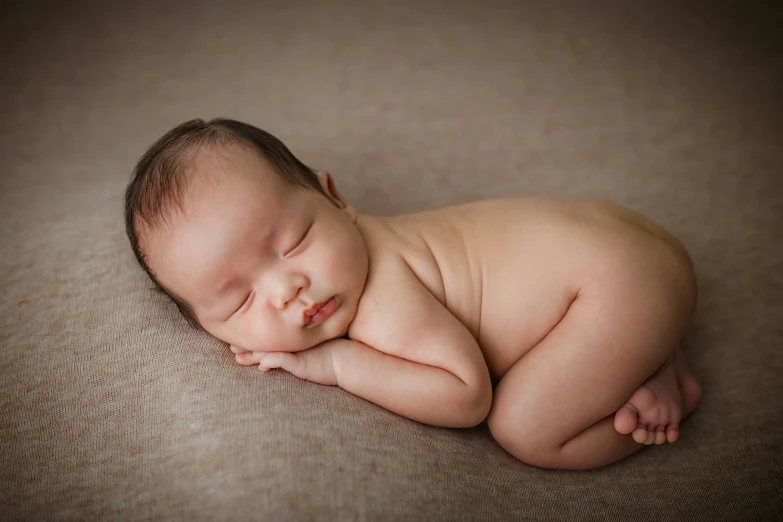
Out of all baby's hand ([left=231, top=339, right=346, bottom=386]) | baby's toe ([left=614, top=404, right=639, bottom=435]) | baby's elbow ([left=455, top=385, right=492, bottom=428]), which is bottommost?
baby's toe ([left=614, top=404, right=639, bottom=435])

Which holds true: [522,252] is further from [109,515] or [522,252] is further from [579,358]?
[109,515]

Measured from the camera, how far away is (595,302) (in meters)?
1.15

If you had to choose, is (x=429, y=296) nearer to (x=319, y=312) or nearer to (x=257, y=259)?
(x=319, y=312)

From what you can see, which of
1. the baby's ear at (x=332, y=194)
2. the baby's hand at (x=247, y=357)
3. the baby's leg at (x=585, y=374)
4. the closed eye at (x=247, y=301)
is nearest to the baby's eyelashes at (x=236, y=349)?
the baby's hand at (x=247, y=357)

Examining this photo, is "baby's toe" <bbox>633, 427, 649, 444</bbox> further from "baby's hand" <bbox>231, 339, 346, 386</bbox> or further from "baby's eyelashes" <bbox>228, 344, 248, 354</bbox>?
"baby's eyelashes" <bbox>228, 344, 248, 354</bbox>

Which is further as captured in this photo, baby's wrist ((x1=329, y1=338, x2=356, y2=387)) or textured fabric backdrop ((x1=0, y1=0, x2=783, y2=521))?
baby's wrist ((x1=329, y1=338, x2=356, y2=387))

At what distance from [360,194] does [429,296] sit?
624 millimetres

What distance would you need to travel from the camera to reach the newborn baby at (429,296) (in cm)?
107

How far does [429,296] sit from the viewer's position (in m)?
1.18

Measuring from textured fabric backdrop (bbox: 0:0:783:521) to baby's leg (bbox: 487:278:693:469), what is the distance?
0.07m

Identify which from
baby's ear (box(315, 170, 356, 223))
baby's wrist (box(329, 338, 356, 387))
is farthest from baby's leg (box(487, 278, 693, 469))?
baby's ear (box(315, 170, 356, 223))

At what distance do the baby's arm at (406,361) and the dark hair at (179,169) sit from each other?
0.82 ft

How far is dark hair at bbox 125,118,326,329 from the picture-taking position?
1069mm

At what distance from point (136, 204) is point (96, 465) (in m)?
0.45
